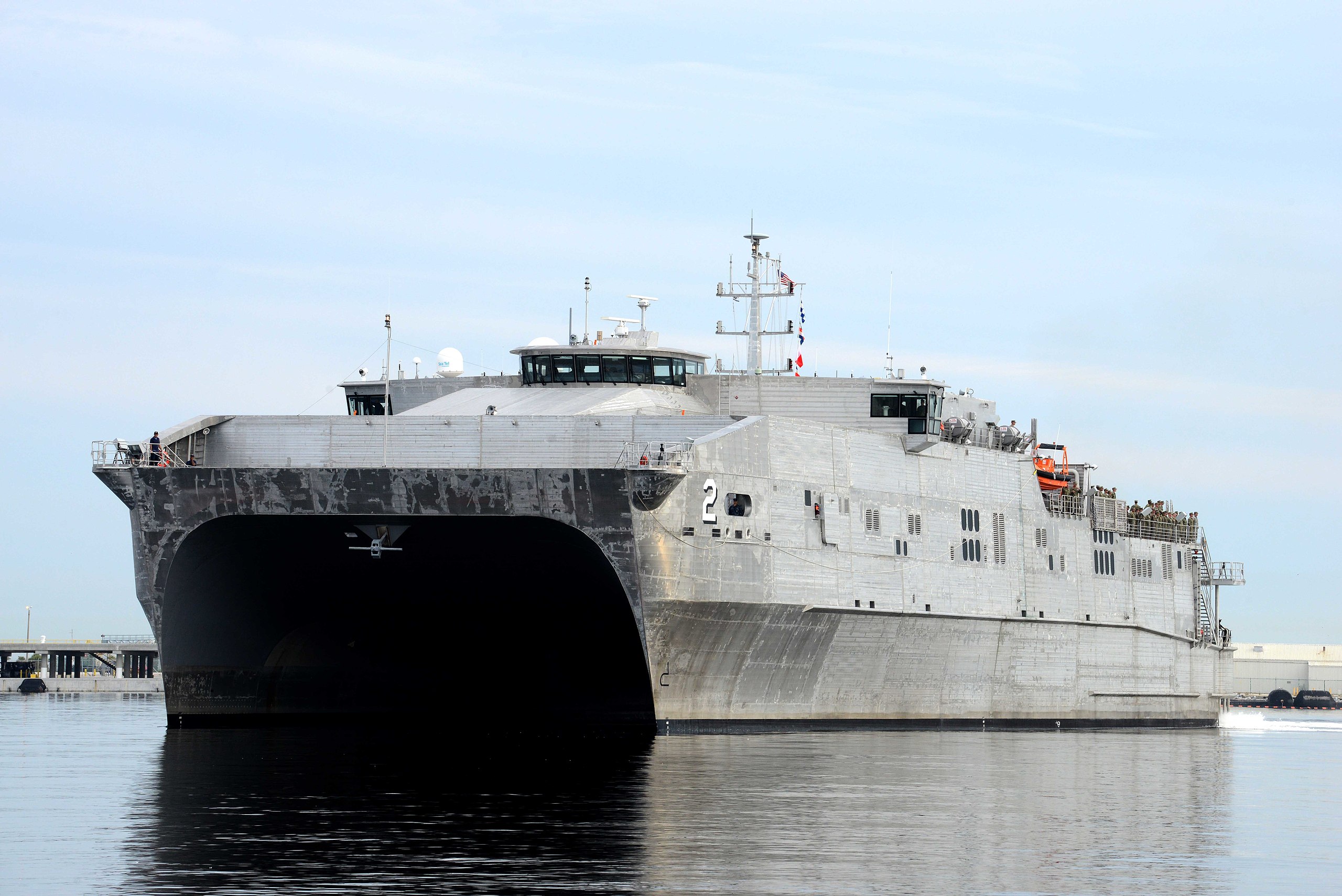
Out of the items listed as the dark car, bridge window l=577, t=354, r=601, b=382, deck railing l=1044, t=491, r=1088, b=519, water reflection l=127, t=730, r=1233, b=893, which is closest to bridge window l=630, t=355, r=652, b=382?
bridge window l=577, t=354, r=601, b=382

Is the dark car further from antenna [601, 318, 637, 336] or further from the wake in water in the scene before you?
antenna [601, 318, 637, 336]

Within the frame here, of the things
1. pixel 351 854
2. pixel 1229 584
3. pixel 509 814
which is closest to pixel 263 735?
pixel 509 814

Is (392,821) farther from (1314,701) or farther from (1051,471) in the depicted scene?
(1314,701)

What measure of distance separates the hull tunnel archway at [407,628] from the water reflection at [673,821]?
13.7 ft

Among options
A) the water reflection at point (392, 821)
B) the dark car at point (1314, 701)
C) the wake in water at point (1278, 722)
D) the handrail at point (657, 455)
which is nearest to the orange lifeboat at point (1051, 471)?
the wake in water at point (1278, 722)

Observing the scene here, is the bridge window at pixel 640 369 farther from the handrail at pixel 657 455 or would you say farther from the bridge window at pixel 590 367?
the handrail at pixel 657 455

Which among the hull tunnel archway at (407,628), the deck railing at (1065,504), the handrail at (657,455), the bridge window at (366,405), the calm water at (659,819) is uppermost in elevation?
the bridge window at (366,405)

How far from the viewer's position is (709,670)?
37.1 metres

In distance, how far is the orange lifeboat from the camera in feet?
165

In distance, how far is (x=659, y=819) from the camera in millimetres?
21547

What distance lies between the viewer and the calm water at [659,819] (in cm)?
1719

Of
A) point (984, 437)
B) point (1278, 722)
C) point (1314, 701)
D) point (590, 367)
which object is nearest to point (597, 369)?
point (590, 367)

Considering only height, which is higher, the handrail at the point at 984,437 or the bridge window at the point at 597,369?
the bridge window at the point at 597,369

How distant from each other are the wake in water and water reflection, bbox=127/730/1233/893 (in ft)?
84.3
